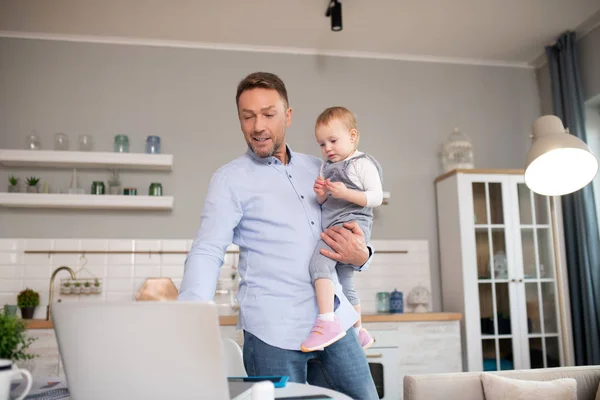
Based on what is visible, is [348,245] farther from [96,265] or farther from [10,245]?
[10,245]

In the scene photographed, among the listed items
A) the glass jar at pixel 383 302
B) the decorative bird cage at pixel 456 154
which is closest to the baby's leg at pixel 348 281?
the glass jar at pixel 383 302

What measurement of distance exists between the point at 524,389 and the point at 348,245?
141 centimetres

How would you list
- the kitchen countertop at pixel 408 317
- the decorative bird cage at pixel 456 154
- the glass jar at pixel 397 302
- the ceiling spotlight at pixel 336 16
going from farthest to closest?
the decorative bird cage at pixel 456 154 → the glass jar at pixel 397 302 → the kitchen countertop at pixel 408 317 → the ceiling spotlight at pixel 336 16

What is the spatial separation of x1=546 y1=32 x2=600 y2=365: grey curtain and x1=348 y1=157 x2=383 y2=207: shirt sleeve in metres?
2.94

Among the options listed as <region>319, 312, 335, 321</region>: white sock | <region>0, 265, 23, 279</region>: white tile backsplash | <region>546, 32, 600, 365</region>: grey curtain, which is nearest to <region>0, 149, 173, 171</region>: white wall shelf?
<region>0, 265, 23, 279</region>: white tile backsplash

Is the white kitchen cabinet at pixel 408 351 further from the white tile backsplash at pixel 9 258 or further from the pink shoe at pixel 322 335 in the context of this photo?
the white tile backsplash at pixel 9 258

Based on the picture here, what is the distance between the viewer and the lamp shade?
2771 mm

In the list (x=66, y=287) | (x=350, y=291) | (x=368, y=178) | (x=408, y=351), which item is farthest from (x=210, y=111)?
(x=350, y=291)

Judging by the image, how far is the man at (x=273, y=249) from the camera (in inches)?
57.2

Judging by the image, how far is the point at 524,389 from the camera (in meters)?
2.45

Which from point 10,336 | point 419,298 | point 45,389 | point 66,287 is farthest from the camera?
point 419,298

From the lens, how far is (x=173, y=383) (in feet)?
2.72

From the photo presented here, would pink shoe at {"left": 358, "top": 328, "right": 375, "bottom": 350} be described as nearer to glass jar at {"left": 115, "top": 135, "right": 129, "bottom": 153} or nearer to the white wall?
the white wall

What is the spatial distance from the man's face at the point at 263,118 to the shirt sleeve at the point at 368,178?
37 centimetres
